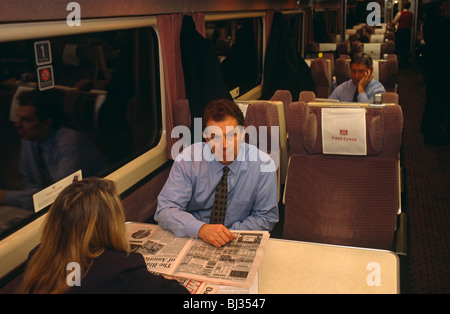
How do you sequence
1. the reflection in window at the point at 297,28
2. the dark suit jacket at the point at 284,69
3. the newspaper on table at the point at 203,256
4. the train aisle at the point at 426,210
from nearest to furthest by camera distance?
1. the newspaper on table at the point at 203,256
2. the train aisle at the point at 426,210
3. the dark suit jacket at the point at 284,69
4. the reflection in window at the point at 297,28

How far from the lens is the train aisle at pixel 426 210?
9.36ft

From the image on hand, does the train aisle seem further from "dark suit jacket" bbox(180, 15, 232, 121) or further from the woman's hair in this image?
"dark suit jacket" bbox(180, 15, 232, 121)

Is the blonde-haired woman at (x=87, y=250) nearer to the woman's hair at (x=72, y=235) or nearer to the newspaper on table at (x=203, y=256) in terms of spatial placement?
the woman's hair at (x=72, y=235)

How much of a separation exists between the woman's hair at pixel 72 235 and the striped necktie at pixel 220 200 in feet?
3.10

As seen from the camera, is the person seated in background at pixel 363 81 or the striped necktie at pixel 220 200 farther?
the person seated in background at pixel 363 81

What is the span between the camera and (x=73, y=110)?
2971 millimetres

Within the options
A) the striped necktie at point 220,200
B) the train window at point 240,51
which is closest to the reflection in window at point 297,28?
the train window at point 240,51

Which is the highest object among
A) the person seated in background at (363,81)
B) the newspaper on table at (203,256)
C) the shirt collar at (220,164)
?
the person seated in background at (363,81)

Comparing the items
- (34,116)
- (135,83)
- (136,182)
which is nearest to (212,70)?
(135,83)

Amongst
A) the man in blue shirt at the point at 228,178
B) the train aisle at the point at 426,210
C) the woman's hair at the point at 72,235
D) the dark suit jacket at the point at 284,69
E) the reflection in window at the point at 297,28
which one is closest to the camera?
the woman's hair at the point at 72,235

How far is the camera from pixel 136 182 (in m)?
3.10

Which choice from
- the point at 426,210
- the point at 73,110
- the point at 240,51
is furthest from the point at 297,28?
the point at 73,110

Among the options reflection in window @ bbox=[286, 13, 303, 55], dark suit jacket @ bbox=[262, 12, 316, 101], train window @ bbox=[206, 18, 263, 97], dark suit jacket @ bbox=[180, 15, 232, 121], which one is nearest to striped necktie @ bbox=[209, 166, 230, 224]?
dark suit jacket @ bbox=[180, 15, 232, 121]

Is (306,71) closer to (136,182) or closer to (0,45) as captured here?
(136,182)
